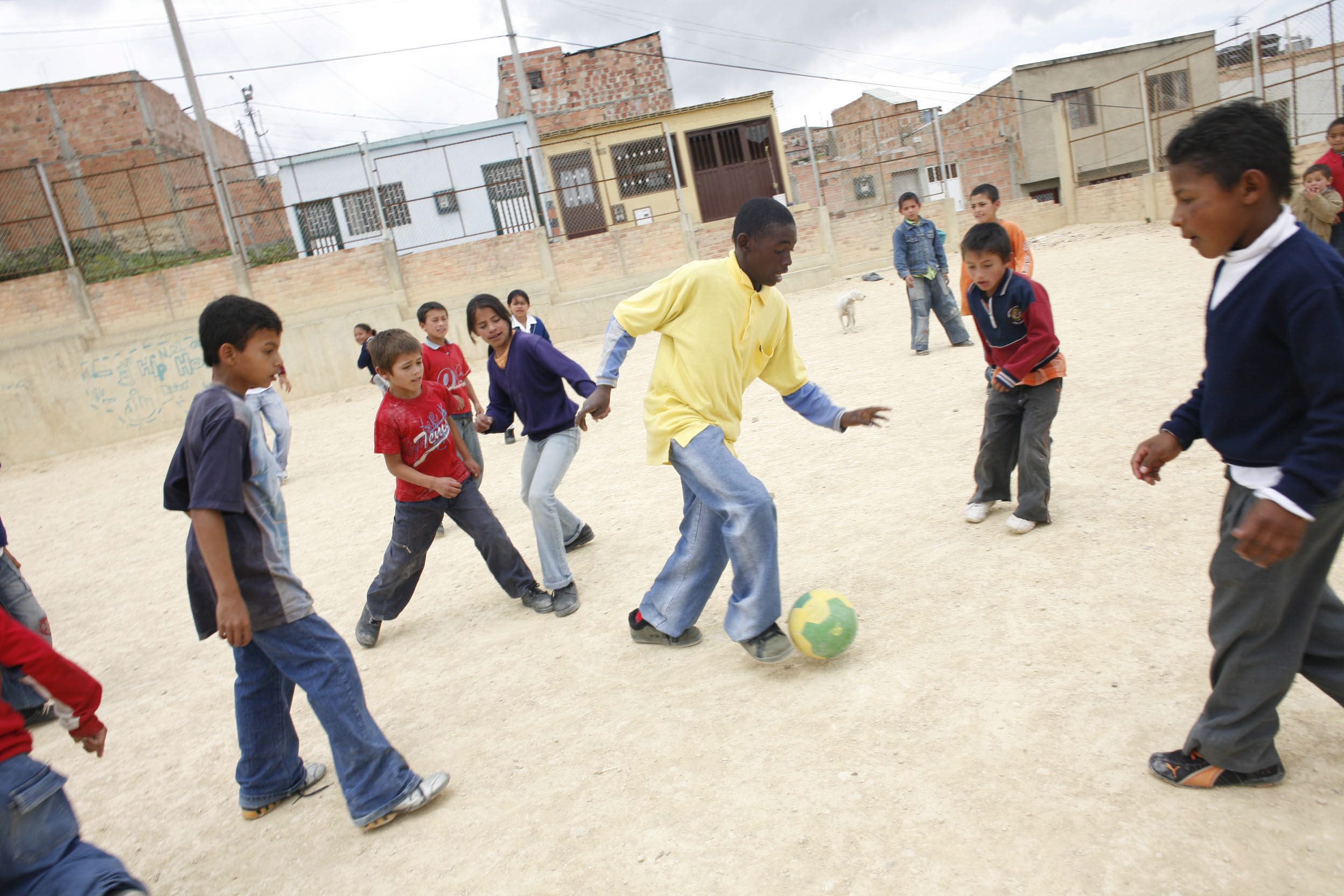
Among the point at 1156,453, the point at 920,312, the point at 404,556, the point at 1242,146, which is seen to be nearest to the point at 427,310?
the point at 404,556

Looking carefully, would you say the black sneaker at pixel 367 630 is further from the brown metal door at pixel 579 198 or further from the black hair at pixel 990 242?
the brown metal door at pixel 579 198

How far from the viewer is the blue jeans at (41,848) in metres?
1.94

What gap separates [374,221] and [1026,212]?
71.2 feet

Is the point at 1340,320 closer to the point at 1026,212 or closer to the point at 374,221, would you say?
the point at 1026,212

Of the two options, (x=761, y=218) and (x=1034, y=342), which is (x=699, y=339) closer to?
(x=761, y=218)

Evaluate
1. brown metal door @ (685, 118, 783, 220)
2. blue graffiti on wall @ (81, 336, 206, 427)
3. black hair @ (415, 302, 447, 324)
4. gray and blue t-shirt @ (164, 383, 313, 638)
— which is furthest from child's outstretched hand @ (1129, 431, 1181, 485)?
brown metal door @ (685, 118, 783, 220)

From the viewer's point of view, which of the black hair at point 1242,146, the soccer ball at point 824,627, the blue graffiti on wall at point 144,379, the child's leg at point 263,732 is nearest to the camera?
the black hair at point 1242,146

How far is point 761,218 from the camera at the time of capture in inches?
133

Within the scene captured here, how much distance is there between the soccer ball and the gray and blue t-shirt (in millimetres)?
1889

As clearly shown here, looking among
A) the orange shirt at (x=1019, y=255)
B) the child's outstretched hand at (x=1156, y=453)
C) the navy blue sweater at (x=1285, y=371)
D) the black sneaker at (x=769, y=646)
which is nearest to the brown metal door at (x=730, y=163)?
the orange shirt at (x=1019, y=255)

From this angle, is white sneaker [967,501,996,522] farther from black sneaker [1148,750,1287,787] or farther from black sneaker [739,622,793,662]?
black sneaker [1148,750,1287,787]

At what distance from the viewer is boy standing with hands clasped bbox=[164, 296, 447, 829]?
265 cm

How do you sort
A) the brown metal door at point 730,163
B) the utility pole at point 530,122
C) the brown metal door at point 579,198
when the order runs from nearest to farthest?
the utility pole at point 530,122 < the brown metal door at point 579,198 < the brown metal door at point 730,163

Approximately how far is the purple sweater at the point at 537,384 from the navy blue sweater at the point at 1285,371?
3.33 meters
